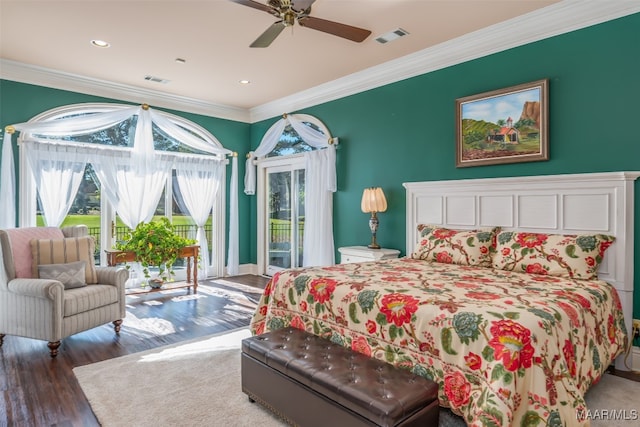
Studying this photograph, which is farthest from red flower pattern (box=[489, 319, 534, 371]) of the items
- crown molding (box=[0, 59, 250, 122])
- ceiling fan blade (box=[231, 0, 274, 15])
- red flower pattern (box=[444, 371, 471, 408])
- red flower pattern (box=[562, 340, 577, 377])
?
crown molding (box=[0, 59, 250, 122])

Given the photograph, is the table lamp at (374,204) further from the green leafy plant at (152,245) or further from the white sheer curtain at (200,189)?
the white sheer curtain at (200,189)

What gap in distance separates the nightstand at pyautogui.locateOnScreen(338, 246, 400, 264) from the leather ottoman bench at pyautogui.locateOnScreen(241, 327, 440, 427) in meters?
2.03

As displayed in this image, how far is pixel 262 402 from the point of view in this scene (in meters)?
2.36

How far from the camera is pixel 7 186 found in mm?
4562

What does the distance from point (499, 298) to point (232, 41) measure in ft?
11.5

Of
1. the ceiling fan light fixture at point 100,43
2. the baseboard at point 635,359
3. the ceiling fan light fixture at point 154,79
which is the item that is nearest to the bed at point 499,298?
the baseboard at point 635,359

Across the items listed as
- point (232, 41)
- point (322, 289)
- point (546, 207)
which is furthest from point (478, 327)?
point (232, 41)

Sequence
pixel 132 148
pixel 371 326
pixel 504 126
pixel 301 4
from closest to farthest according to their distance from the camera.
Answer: pixel 371 326, pixel 301 4, pixel 504 126, pixel 132 148

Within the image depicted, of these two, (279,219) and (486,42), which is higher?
(486,42)

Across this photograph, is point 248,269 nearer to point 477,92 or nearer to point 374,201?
point 374,201

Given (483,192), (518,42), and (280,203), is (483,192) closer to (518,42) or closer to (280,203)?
(518,42)

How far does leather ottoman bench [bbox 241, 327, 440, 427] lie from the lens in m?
1.77

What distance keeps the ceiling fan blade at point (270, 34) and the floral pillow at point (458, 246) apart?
240 cm

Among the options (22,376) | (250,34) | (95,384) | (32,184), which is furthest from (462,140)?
(32,184)
